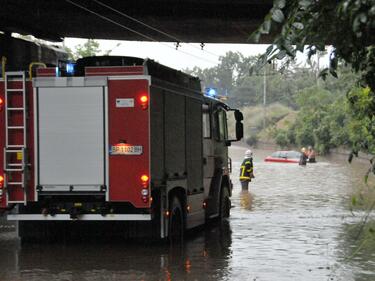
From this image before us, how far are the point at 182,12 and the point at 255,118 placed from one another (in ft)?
317

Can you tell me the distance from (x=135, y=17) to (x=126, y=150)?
38.3 ft

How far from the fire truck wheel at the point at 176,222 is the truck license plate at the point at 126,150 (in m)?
1.35

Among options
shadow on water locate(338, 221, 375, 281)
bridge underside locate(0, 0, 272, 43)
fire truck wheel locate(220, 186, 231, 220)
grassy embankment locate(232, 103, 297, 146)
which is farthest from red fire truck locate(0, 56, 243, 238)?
grassy embankment locate(232, 103, 297, 146)

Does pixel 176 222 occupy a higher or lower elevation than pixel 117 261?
higher

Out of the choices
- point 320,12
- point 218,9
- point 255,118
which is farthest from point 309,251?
point 255,118

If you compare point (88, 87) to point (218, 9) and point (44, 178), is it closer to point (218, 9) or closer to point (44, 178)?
point (44, 178)

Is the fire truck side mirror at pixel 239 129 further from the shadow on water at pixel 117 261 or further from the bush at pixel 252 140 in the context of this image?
the bush at pixel 252 140

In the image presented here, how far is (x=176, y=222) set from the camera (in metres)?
11.9

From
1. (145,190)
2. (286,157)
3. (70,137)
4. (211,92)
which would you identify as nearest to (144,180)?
(145,190)

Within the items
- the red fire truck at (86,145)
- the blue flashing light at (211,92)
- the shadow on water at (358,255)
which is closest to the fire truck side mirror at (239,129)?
the blue flashing light at (211,92)

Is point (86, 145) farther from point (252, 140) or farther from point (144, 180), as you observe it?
point (252, 140)

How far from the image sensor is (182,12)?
21.1 metres

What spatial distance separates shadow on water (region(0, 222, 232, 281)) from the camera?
915 cm

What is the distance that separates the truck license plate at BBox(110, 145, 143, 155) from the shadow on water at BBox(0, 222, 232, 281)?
155 cm
